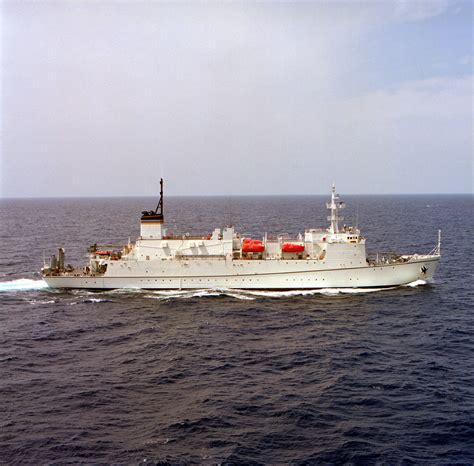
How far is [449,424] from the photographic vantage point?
20219 mm

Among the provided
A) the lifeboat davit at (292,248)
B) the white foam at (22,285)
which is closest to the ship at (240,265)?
the lifeboat davit at (292,248)

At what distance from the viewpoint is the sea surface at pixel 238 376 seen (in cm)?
1873

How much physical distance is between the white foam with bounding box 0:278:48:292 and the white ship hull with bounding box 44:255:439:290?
230 centimetres

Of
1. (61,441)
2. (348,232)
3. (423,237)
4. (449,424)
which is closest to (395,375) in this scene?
(449,424)

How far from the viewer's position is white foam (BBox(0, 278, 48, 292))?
146 ft

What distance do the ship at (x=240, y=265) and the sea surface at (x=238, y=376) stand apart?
117cm

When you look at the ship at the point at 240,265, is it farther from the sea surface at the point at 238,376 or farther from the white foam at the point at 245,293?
the sea surface at the point at 238,376

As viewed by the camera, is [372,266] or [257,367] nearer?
[257,367]

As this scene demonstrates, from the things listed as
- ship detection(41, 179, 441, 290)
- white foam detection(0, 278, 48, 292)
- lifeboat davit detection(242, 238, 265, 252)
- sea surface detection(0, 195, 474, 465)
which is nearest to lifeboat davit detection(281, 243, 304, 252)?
ship detection(41, 179, 441, 290)

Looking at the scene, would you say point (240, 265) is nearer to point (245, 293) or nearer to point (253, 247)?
point (253, 247)

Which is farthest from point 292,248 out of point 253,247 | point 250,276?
point 250,276

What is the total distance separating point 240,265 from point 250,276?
1340 mm

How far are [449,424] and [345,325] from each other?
13839mm

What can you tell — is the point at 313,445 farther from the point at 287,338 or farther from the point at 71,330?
the point at 71,330
